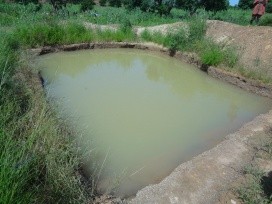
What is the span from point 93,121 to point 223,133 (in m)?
2.00

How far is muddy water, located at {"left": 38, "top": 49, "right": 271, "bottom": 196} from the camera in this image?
401 cm

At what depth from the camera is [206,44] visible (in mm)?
8961

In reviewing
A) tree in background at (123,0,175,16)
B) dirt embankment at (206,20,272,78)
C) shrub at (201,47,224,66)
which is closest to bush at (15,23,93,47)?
shrub at (201,47,224,66)

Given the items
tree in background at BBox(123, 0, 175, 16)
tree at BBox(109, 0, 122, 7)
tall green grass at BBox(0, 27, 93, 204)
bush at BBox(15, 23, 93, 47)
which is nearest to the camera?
tall green grass at BBox(0, 27, 93, 204)

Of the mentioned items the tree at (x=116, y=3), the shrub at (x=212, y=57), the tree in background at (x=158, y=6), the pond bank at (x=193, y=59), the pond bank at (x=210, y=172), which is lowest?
the tree at (x=116, y=3)

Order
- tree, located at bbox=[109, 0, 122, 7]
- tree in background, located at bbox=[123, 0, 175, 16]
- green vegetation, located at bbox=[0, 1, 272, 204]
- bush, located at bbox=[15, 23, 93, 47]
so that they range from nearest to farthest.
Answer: green vegetation, located at bbox=[0, 1, 272, 204]
bush, located at bbox=[15, 23, 93, 47]
tree in background, located at bbox=[123, 0, 175, 16]
tree, located at bbox=[109, 0, 122, 7]

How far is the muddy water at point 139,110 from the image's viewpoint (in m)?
4.01

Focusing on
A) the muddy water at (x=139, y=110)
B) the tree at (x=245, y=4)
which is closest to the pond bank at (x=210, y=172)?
the muddy water at (x=139, y=110)

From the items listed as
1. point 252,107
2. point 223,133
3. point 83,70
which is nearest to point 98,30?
point 83,70

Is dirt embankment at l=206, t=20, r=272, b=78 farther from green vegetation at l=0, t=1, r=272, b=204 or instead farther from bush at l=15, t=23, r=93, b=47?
bush at l=15, t=23, r=93, b=47

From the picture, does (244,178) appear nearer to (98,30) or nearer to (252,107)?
(252,107)

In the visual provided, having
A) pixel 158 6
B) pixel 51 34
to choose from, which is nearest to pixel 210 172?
pixel 51 34

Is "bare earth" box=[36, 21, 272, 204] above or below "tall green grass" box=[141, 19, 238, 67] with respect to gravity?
above

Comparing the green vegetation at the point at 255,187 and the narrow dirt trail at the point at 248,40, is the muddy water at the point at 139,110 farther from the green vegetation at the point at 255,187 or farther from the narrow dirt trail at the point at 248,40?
the narrow dirt trail at the point at 248,40
